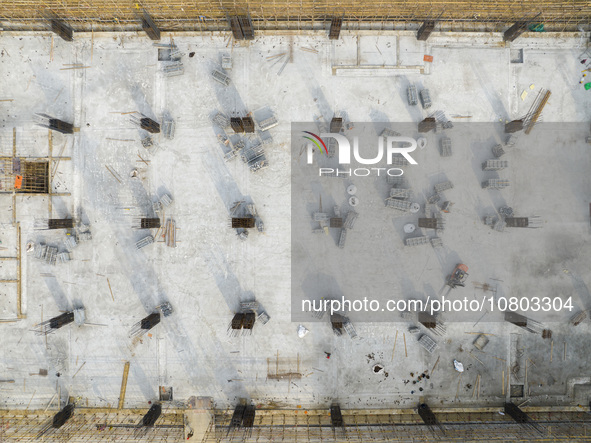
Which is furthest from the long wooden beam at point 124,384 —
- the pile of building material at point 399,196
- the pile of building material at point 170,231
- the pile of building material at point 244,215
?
the pile of building material at point 399,196

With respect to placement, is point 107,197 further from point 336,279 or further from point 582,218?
point 582,218

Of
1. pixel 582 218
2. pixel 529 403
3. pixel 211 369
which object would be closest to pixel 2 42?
pixel 211 369

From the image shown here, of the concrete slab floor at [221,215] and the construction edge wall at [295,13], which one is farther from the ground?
the construction edge wall at [295,13]

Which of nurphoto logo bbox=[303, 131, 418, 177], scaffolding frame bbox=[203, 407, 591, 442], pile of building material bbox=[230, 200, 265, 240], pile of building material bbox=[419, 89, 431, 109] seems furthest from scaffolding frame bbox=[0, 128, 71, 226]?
pile of building material bbox=[419, 89, 431, 109]

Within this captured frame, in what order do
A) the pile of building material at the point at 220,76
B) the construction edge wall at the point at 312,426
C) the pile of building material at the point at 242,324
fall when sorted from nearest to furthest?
the pile of building material at the point at 242,324
the construction edge wall at the point at 312,426
the pile of building material at the point at 220,76

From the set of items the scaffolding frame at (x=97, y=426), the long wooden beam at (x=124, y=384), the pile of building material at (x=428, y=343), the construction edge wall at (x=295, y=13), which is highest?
the construction edge wall at (x=295, y=13)

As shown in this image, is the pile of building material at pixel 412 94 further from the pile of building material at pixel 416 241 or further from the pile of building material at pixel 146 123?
the pile of building material at pixel 146 123

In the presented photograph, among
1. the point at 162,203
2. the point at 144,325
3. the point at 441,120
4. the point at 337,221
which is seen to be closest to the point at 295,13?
the point at 441,120
